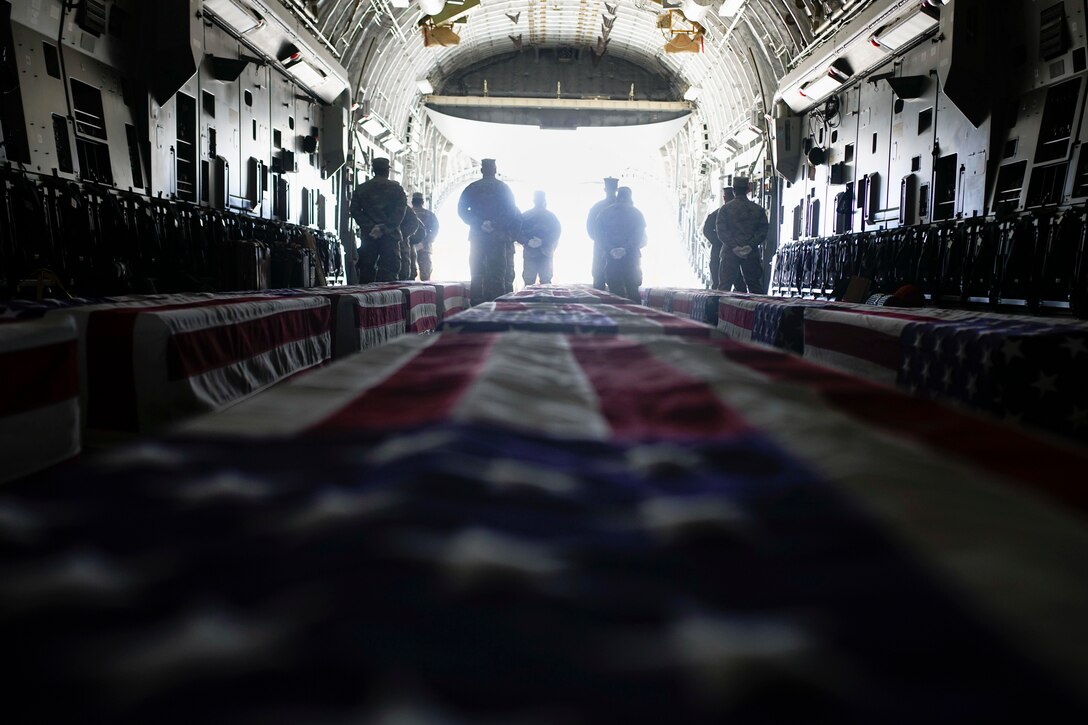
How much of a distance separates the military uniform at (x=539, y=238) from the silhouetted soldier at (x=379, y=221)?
295 centimetres

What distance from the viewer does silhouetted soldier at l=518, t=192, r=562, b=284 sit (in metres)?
12.9

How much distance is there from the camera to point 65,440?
2.20 meters

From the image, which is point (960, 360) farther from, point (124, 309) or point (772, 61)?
point (772, 61)

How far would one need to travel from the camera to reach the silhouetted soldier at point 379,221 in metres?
9.52

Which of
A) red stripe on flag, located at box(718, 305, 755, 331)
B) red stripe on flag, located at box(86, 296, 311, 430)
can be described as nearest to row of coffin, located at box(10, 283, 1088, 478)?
red stripe on flag, located at box(86, 296, 311, 430)

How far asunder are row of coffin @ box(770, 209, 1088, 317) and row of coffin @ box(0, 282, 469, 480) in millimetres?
6408

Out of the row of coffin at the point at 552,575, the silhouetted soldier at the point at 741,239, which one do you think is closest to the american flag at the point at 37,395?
the row of coffin at the point at 552,575

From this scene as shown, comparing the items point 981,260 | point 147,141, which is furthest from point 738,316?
point 147,141

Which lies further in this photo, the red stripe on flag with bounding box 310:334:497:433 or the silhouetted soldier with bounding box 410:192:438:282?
the silhouetted soldier with bounding box 410:192:438:282

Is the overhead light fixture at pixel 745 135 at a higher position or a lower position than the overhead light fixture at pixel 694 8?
lower

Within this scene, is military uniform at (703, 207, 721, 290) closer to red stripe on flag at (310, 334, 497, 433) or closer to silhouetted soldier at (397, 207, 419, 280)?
silhouetted soldier at (397, 207, 419, 280)

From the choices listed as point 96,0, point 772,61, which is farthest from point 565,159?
point 96,0

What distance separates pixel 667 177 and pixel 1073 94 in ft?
57.7

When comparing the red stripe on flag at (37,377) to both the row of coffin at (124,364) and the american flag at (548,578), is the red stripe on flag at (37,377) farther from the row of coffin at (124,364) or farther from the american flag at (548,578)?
the american flag at (548,578)
